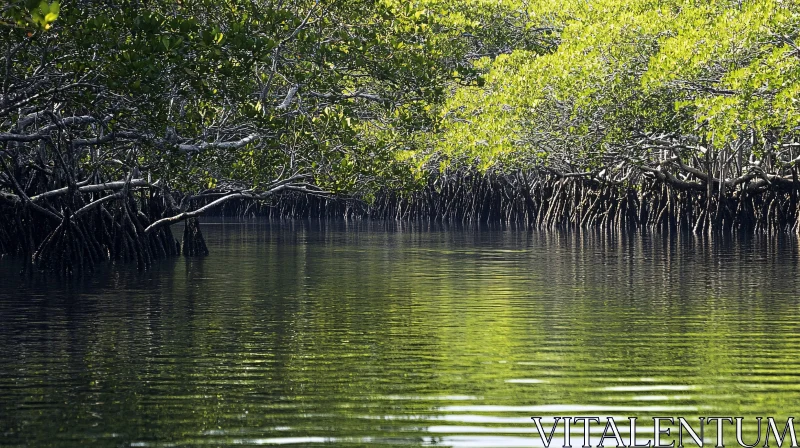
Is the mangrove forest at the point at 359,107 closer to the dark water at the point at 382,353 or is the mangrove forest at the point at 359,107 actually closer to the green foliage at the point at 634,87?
the green foliage at the point at 634,87

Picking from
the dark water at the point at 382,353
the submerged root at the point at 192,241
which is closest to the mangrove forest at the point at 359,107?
the submerged root at the point at 192,241

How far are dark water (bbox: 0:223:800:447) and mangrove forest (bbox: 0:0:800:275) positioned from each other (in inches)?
71.4

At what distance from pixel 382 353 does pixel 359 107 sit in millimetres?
14059

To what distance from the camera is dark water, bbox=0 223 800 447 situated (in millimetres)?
6609

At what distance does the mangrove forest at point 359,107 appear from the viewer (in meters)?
13.5

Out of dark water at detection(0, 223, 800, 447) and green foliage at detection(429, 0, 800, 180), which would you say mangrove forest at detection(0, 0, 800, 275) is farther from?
dark water at detection(0, 223, 800, 447)

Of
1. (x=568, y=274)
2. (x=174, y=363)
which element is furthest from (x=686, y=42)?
(x=174, y=363)

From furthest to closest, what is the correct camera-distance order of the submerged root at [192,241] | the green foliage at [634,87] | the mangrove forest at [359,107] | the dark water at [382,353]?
the submerged root at [192,241] < the green foliage at [634,87] < the mangrove forest at [359,107] < the dark water at [382,353]

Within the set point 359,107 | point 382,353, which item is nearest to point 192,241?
point 359,107

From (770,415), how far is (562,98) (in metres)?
21.0

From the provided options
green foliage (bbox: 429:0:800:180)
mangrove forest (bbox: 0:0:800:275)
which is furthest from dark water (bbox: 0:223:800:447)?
green foliage (bbox: 429:0:800:180)

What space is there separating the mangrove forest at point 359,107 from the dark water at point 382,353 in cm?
181

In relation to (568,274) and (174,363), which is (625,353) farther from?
(568,274)

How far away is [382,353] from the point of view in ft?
30.1
